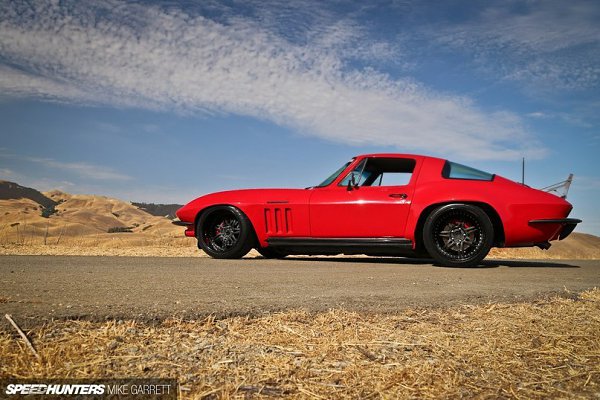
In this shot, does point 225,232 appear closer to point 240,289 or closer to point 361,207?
point 361,207

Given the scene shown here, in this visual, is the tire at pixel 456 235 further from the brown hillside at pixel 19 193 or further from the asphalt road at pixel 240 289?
the brown hillside at pixel 19 193

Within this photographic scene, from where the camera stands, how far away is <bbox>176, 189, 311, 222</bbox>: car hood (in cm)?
647

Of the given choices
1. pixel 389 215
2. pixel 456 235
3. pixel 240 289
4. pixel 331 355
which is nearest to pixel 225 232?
pixel 389 215

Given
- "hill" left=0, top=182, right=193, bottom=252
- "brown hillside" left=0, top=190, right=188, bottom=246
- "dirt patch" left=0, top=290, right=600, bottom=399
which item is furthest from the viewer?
"hill" left=0, top=182, right=193, bottom=252

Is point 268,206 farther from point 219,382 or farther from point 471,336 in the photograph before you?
point 219,382

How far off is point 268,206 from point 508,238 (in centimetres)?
314

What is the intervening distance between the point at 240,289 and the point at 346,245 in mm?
2811

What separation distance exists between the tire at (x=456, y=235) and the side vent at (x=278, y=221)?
185cm

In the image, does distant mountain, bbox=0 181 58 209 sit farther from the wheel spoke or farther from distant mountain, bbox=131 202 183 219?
the wheel spoke

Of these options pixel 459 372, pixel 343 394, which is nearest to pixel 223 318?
pixel 343 394

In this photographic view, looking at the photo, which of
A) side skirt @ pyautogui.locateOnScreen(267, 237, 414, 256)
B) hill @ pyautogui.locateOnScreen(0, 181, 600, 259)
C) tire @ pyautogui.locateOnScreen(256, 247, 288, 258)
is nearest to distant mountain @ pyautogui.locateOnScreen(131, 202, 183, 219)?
hill @ pyautogui.locateOnScreen(0, 181, 600, 259)

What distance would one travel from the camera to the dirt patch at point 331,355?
178 cm

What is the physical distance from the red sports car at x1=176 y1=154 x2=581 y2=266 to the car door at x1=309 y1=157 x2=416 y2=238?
0.01 meters

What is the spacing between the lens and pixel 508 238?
18.5 feet
